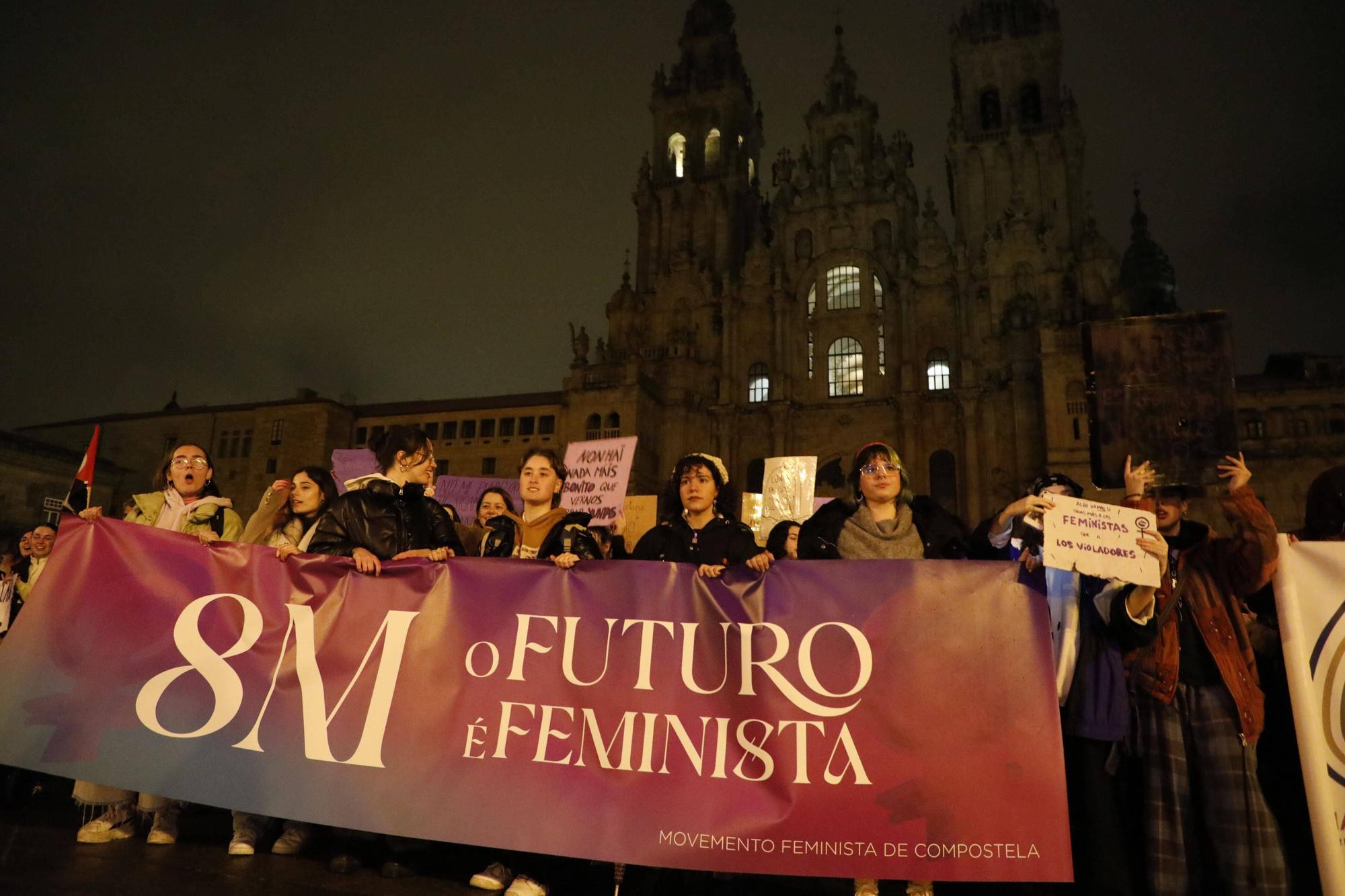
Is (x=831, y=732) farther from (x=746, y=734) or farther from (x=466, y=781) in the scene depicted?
(x=466, y=781)

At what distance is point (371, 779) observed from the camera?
4.30 m

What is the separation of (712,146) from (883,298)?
15.5 metres

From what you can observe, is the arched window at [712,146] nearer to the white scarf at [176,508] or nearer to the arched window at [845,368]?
the arched window at [845,368]

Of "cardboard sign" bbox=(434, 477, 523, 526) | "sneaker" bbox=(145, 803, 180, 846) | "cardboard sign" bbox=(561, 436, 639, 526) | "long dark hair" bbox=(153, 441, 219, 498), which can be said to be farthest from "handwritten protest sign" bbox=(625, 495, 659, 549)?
"sneaker" bbox=(145, 803, 180, 846)

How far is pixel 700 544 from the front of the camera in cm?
486

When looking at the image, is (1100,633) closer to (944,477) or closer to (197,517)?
(197,517)

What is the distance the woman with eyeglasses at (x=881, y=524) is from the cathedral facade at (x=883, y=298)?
3148 centimetres

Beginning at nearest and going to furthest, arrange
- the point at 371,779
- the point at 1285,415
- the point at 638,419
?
the point at 371,779 < the point at 1285,415 < the point at 638,419

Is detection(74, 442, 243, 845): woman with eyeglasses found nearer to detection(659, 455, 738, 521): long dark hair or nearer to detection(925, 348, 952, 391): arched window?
detection(659, 455, 738, 521): long dark hair

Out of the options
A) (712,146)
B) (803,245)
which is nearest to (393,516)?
(803,245)

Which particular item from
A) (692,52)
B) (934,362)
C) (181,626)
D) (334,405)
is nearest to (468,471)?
(334,405)

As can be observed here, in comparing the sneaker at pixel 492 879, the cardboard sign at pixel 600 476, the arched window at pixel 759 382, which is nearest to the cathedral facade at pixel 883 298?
the arched window at pixel 759 382

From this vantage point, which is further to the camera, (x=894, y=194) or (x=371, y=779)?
(x=894, y=194)

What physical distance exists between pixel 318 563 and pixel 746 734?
2752 mm
